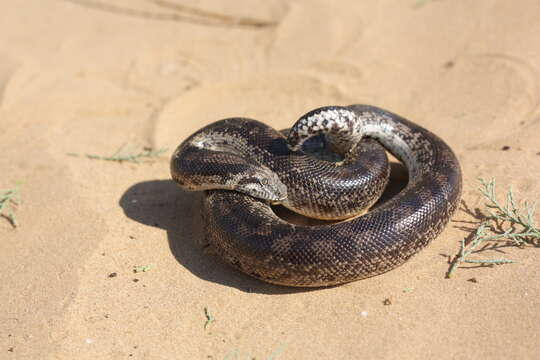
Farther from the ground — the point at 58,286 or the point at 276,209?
the point at 276,209

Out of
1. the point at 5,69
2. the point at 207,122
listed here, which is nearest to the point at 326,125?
the point at 207,122

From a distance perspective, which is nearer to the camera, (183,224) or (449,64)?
(183,224)

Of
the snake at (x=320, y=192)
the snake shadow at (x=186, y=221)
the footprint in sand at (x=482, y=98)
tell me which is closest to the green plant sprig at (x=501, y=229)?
the snake at (x=320, y=192)

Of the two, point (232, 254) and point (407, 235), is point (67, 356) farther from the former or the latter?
point (407, 235)

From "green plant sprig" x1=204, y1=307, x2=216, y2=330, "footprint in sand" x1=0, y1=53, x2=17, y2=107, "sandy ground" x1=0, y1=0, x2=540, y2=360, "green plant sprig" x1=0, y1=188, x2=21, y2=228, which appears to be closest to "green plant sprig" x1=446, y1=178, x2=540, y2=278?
"sandy ground" x1=0, y1=0, x2=540, y2=360

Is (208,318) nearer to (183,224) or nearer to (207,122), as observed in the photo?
(183,224)

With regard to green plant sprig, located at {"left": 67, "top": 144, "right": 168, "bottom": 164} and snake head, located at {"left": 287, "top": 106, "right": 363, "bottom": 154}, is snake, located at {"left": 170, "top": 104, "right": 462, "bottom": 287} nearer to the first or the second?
snake head, located at {"left": 287, "top": 106, "right": 363, "bottom": 154}

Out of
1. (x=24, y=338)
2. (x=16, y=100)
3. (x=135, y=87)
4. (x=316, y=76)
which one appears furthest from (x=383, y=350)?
(x=16, y=100)
